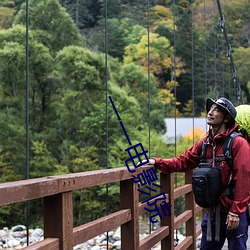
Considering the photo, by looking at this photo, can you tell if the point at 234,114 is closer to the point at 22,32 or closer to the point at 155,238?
the point at 155,238

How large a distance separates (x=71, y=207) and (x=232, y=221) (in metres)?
0.62

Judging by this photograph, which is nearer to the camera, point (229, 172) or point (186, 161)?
point (229, 172)

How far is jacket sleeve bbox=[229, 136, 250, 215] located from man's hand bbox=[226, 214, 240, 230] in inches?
0.7

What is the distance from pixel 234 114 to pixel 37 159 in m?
12.9

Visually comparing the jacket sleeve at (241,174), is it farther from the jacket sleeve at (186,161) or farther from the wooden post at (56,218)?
the wooden post at (56,218)

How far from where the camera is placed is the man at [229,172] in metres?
1.89

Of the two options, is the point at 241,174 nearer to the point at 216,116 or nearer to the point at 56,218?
the point at 216,116

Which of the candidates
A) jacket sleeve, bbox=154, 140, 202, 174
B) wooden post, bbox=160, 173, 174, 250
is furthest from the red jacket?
wooden post, bbox=160, 173, 174, 250

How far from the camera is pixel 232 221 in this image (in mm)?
1910

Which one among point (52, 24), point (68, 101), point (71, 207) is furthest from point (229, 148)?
point (52, 24)

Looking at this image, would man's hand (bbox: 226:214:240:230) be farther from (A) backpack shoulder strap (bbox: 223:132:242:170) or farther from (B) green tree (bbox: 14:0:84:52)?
(B) green tree (bbox: 14:0:84:52)

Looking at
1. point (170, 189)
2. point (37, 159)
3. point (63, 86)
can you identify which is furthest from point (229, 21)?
point (170, 189)

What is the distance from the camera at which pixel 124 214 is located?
2.01 m

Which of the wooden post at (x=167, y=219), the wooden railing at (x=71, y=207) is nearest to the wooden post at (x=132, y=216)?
the wooden railing at (x=71, y=207)
